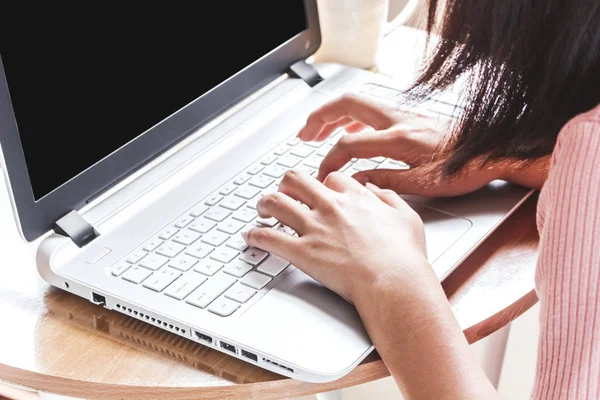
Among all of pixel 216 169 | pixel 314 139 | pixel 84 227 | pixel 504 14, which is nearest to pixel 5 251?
pixel 84 227

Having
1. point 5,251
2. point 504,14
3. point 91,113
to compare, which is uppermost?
point 504,14

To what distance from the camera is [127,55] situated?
74 cm

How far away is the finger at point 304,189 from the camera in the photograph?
69 cm

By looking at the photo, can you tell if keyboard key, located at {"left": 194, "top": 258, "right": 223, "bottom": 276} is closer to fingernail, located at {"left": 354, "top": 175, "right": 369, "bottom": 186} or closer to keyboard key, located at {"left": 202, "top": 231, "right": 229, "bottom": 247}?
keyboard key, located at {"left": 202, "top": 231, "right": 229, "bottom": 247}

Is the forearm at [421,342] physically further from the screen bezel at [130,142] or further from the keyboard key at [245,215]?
the screen bezel at [130,142]

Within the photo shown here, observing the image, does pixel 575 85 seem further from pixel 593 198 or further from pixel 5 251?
pixel 5 251

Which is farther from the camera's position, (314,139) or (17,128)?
(314,139)

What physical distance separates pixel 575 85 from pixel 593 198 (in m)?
0.10

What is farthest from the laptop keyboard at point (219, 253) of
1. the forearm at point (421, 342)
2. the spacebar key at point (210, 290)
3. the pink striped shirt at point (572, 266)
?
the pink striped shirt at point (572, 266)

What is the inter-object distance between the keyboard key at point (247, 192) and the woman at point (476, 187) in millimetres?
55

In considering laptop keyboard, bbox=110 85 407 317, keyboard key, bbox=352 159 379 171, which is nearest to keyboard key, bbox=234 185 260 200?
laptop keyboard, bbox=110 85 407 317

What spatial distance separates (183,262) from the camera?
676 mm

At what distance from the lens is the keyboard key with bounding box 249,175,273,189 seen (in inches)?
30.9

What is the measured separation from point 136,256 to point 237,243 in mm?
87
